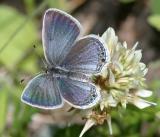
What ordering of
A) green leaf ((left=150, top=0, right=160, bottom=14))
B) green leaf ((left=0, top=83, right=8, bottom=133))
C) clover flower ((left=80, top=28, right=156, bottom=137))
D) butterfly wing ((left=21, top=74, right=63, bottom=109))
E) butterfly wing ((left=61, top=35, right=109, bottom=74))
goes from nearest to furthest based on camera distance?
butterfly wing ((left=21, top=74, right=63, bottom=109)), butterfly wing ((left=61, top=35, right=109, bottom=74)), clover flower ((left=80, top=28, right=156, bottom=137)), green leaf ((left=0, top=83, right=8, bottom=133)), green leaf ((left=150, top=0, right=160, bottom=14))

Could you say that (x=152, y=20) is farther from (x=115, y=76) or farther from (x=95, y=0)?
(x=95, y=0)

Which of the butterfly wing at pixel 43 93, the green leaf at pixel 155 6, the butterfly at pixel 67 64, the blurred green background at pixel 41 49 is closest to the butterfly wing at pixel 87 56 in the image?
the butterfly at pixel 67 64

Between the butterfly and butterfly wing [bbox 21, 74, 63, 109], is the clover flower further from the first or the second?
butterfly wing [bbox 21, 74, 63, 109]

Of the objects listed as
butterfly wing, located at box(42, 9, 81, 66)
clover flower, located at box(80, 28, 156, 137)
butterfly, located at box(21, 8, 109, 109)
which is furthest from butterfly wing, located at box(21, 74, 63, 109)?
clover flower, located at box(80, 28, 156, 137)

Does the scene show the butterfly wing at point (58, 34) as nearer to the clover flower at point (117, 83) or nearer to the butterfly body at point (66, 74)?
the butterfly body at point (66, 74)

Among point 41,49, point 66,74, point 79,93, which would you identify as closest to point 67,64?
point 66,74

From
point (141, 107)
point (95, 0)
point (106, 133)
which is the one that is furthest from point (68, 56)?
point (95, 0)
